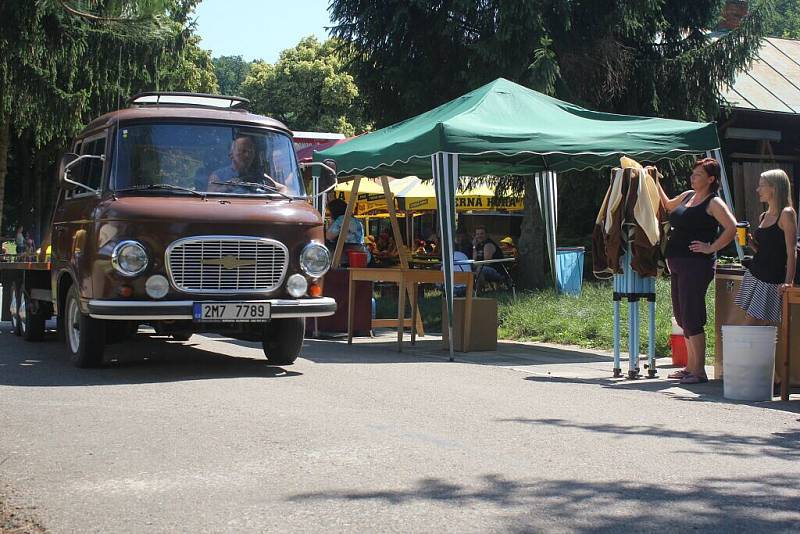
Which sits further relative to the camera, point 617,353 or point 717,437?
point 617,353

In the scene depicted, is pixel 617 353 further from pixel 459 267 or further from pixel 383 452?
pixel 459 267

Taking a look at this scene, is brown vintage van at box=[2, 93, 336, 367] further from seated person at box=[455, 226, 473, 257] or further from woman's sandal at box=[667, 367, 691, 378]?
seated person at box=[455, 226, 473, 257]

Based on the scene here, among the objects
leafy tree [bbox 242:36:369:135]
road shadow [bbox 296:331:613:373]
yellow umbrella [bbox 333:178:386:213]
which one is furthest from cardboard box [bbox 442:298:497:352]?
leafy tree [bbox 242:36:369:135]

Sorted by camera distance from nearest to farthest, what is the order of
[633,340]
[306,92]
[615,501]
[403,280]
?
[615,501] → [633,340] → [403,280] → [306,92]

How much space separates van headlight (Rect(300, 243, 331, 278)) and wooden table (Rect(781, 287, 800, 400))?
4056 millimetres

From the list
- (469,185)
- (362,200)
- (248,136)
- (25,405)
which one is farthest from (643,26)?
(25,405)

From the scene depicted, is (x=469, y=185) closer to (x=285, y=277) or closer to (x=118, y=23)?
(x=118, y=23)

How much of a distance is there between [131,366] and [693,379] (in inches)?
209

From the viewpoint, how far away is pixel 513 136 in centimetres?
1270

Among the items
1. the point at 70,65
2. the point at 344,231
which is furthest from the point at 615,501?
the point at 70,65

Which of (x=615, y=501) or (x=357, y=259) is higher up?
(x=357, y=259)

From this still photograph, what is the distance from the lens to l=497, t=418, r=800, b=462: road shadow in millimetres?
6742

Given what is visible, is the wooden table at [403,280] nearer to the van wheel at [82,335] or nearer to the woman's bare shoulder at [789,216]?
the van wheel at [82,335]

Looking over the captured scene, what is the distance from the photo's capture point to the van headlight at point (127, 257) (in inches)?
376
